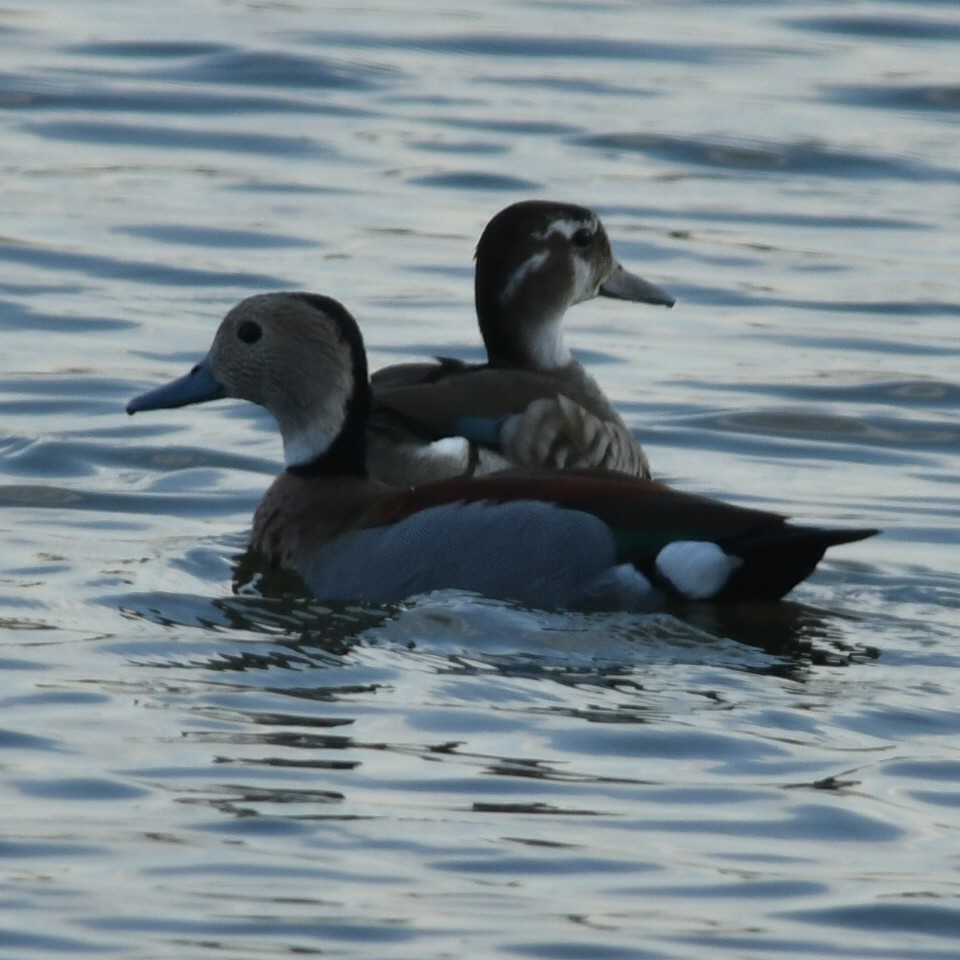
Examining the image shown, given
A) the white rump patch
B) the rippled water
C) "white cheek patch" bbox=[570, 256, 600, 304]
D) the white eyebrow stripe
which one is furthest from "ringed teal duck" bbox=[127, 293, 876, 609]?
"white cheek patch" bbox=[570, 256, 600, 304]

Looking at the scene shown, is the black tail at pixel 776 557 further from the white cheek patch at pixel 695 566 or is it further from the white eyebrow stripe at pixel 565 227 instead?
the white eyebrow stripe at pixel 565 227

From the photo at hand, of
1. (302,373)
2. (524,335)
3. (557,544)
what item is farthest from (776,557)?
(524,335)

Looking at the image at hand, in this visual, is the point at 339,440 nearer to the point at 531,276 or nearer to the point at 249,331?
the point at 249,331

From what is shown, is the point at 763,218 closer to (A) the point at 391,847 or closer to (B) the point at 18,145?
(B) the point at 18,145

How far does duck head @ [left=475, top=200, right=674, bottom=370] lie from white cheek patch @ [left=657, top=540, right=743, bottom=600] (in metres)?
3.02

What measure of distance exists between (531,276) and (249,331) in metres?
2.17

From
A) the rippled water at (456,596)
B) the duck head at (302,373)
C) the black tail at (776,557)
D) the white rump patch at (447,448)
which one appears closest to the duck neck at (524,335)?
the rippled water at (456,596)

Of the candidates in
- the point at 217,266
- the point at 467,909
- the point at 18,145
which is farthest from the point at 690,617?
the point at 18,145

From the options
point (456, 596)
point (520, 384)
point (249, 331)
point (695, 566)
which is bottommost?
point (456, 596)

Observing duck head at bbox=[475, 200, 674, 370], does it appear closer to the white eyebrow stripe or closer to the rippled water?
the white eyebrow stripe

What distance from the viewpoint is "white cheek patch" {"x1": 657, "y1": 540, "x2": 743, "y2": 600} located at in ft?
28.2

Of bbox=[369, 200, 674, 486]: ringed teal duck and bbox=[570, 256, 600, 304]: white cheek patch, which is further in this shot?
bbox=[570, 256, 600, 304]: white cheek patch

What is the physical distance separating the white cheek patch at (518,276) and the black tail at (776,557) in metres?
3.08

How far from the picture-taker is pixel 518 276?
11.7 metres
